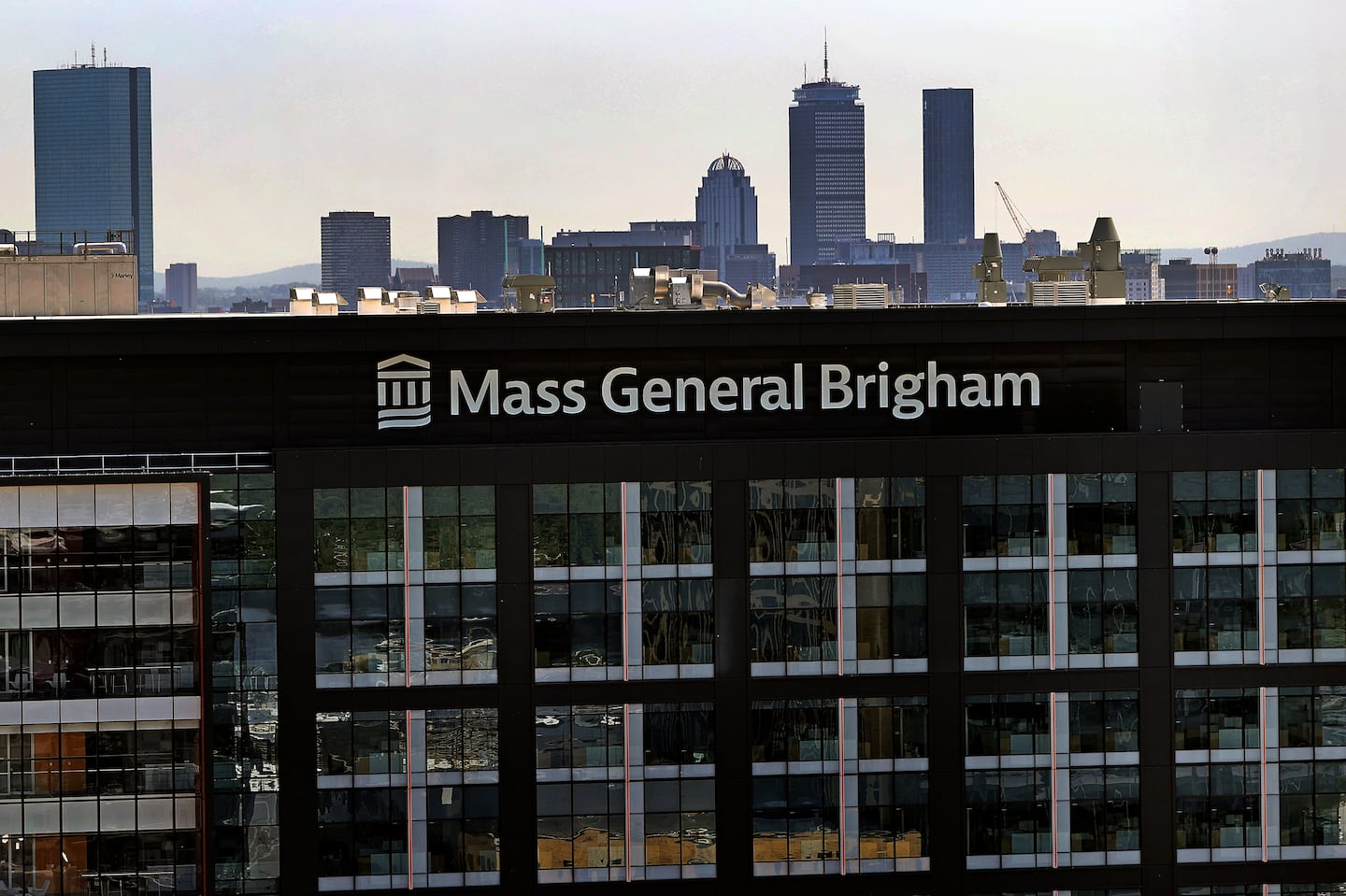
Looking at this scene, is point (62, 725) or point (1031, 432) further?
point (1031, 432)

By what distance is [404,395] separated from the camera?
214 ft

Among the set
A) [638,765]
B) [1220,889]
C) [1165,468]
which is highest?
[1165,468]

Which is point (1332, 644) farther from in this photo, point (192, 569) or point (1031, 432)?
point (192, 569)

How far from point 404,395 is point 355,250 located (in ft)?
301

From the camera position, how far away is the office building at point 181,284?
153 meters

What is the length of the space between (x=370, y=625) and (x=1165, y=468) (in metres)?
28.3

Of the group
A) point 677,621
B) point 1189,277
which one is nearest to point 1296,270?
point 1189,277

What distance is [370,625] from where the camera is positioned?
63.0 m

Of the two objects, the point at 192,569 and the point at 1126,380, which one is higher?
the point at 1126,380

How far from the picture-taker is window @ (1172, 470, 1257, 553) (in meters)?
64.9

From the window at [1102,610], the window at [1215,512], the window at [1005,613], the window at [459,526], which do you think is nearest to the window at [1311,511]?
the window at [1215,512]

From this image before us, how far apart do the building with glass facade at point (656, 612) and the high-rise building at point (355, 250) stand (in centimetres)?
8016

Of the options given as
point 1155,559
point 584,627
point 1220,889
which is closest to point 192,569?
point 584,627

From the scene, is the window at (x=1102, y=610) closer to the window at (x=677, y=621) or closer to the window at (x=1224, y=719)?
the window at (x=1224, y=719)
